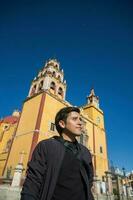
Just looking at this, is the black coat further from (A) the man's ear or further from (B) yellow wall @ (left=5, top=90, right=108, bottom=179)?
(B) yellow wall @ (left=5, top=90, right=108, bottom=179)

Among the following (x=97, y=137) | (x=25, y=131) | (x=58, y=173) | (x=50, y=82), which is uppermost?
(x=50, y=82)

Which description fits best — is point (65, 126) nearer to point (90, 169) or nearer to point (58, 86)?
point (90, 169)

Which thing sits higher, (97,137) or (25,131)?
(97,137)

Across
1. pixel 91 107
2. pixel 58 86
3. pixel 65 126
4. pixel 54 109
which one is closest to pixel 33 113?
pixel 54 109

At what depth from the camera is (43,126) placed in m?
18.5

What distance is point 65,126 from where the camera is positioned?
248cm

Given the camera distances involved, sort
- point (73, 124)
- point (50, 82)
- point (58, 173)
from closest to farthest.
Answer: point (58, 173)
point (73, 124)
point (50, 82)

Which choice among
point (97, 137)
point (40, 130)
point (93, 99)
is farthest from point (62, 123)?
point (93, 99)

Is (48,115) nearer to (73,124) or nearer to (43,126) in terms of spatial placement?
(43,126)

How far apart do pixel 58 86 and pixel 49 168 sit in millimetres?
23429

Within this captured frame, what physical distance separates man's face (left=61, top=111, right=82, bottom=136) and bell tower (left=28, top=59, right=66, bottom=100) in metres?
19.0

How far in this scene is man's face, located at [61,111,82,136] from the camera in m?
2.39

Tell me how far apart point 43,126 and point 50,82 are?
748 cm

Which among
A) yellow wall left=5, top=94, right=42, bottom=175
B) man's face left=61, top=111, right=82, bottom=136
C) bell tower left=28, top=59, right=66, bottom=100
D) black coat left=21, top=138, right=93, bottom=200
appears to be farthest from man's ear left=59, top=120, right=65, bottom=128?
bell tower left=28, top=59, right=66, bottom=100
